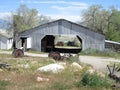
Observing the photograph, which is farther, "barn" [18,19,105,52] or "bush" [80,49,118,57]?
"barn" [18,19,105,52]

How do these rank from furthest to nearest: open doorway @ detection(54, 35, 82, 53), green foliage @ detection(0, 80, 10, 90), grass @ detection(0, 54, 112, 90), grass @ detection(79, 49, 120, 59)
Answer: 1. open doorway @ detection(54, 35, 82, 53)
2. grass @ detection(79, 49, 120, 59)
3. grass @ detection(0, 54, 112, 90)
4. green foliage @ detection(0, 80, 10, 90)

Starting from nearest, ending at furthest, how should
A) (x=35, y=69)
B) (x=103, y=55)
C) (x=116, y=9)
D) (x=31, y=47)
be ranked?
(x=35, y=69), (x=103, y=55), (x=31, y=47), (x=116, y=9)

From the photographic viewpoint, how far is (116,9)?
67500 millimetres

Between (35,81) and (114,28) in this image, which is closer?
(35,81)

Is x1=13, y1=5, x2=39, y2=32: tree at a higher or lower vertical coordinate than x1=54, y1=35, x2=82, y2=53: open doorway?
higher

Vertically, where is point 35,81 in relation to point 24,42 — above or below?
below

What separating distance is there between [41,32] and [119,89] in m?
32.8

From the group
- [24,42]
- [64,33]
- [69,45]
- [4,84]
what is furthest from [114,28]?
[4,84]

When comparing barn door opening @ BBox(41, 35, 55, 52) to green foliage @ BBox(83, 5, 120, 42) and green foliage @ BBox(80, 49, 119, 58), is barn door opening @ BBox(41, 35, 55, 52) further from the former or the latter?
green foliage @ BBox(83, 5, 120, 42)

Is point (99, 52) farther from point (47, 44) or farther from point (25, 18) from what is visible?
point (25, 18)

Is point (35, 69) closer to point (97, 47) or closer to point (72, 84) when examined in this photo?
point (72, 84)

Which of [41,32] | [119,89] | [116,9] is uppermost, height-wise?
[116,9]

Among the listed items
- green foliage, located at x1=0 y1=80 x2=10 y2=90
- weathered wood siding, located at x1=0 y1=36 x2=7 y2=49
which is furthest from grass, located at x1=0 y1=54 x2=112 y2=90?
weathered wood siding, located at x1=0 y1=36 x2=7 y2=49

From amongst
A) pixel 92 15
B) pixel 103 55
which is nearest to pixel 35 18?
pixel 92 15
